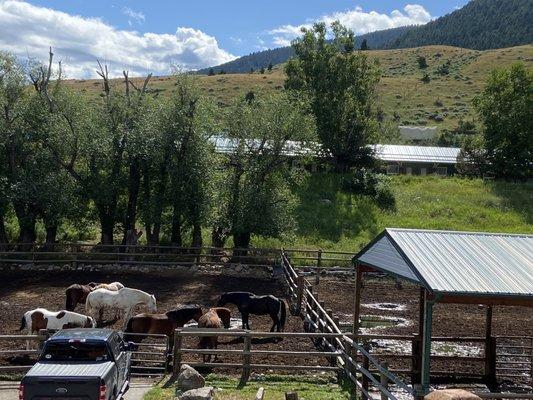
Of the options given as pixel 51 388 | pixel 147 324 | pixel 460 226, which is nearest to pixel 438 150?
pixel 460 226

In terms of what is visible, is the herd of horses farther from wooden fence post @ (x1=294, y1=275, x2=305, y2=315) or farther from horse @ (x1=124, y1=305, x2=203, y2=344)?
wooden fence post @ (x1=294, y1=275, x2=305, y2=315)

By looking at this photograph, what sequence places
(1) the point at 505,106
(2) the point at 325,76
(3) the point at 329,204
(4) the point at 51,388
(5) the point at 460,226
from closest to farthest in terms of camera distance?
(4) the point at 51,388
(5) the point at 460,226
(3) the point at 329,204
(2) the point at 325,76
(1) the point at 505,106

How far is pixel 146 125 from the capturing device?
94.6 ft

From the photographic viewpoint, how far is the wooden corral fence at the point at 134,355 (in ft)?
40.1

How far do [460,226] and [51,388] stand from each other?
3306 cm

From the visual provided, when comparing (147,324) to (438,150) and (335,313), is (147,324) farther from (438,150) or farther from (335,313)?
(438,150)

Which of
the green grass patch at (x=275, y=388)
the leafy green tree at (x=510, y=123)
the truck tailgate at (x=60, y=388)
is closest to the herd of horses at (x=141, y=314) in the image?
the green grass patch at (x=275, y=388)

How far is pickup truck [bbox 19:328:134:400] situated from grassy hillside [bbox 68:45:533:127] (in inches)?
2882

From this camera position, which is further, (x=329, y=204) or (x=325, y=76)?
(x=325, y=76)

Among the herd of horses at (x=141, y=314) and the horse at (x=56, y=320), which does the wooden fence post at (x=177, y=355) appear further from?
the horse at (x=56, y=320)

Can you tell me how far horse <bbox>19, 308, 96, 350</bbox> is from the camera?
13984mm

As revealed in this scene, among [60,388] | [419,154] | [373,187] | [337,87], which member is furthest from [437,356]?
[419,154]

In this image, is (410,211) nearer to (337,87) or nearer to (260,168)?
(337,87)

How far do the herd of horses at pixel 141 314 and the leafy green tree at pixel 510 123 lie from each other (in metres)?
38.2
